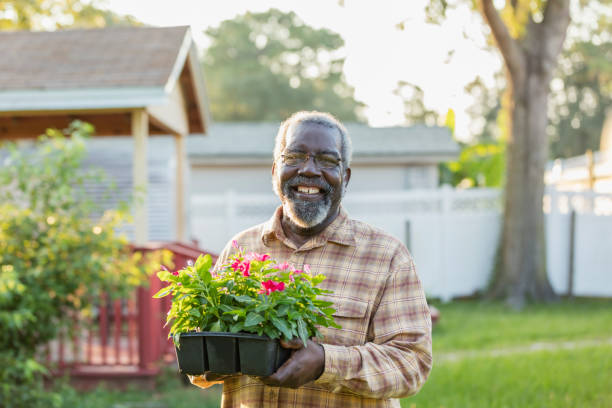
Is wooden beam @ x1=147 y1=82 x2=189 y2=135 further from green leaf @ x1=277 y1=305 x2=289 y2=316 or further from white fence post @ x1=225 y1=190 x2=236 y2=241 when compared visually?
green leaf @ x1=277 y1=305 x2=289 y2=316

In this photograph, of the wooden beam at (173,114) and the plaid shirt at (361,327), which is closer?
the plaid shirt at (361,327)

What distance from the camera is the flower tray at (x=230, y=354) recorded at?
1.98 metres

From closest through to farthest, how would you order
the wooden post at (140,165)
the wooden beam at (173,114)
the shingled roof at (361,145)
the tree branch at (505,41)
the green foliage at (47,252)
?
1. the green foliage at (47,252)
2. the wooden post at (140,165)
3. the wooden beam at (173,114)
4. the tree branch at (505,41)
5. the shingled roof at (361,145)

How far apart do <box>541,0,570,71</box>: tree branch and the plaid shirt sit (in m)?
10.1

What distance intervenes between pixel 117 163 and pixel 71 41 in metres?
3.60

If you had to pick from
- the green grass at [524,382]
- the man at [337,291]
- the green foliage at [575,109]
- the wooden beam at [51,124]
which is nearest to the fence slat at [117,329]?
the green grass at [524,382]

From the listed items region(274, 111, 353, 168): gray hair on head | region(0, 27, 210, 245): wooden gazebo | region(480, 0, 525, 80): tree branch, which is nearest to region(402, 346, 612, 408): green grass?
region(0, 27, 210, 245): wooden gazebo

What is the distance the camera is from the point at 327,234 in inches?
95.9

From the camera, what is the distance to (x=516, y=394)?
5.89m

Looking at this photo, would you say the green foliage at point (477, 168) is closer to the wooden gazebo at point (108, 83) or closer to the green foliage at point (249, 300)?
the wooden gazebo at point (108, 83)

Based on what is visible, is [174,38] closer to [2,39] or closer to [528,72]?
[2,39]

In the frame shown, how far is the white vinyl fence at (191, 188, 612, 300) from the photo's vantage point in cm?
1221

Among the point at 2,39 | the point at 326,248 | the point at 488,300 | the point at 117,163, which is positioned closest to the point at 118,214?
the point at 326,248

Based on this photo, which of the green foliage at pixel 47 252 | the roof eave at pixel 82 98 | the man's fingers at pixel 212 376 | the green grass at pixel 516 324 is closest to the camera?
the man's fingers at pixel 212 376
